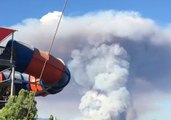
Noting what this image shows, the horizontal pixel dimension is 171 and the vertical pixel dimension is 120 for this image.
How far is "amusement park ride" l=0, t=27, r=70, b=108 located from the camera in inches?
2889

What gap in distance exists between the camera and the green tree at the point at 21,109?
44.6m

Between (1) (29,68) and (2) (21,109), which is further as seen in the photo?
(1) (29,68)

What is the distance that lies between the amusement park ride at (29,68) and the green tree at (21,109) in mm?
24572

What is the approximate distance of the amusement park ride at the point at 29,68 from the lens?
73.4 m

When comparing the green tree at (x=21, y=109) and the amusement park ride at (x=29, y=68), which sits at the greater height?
the amusement park ride at (x=29, y=68)

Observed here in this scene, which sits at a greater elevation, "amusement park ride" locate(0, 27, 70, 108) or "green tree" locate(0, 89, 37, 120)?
"amusement park ride" locate(0, 27, 70, 108)

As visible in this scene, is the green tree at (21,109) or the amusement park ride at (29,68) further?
the amusement park ride at (29,68)

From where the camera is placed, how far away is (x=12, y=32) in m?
71.7

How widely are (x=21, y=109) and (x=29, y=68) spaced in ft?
108

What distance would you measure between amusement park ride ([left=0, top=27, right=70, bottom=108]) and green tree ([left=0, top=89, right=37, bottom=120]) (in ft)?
80.6

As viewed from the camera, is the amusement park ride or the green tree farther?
the amusement park ride

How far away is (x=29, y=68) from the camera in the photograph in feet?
256

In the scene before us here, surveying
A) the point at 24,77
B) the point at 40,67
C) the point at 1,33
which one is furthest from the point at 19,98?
the point at 24,77

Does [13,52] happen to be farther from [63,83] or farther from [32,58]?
[63,83]
